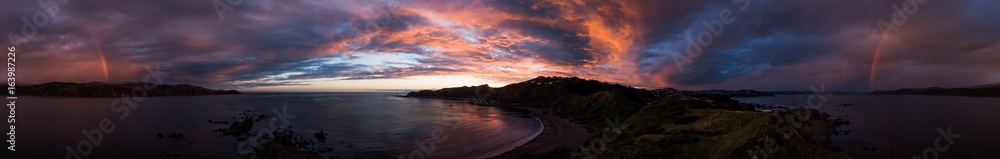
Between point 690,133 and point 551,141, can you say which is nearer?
point 690,133

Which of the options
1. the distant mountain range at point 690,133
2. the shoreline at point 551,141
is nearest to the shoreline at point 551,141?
the shoreline at point 551,141

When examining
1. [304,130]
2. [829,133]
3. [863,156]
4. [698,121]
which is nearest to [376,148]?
[304,130]

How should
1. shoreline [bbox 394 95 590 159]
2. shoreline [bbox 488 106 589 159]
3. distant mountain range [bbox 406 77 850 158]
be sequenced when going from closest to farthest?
1. distant mountain range [bbox 406 77 850 158]
2. shoreline [bbox 394 95 590 159]
3. shoreline [bbox 488 106 589 159]

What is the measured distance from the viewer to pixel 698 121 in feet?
119

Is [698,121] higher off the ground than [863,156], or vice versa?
[698,121]

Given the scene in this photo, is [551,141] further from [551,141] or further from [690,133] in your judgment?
[690,133]

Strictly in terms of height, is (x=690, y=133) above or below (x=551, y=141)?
above

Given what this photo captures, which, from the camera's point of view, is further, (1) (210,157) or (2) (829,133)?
(2) (829,133)

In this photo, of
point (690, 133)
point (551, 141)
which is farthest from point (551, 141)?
point (690, 133)

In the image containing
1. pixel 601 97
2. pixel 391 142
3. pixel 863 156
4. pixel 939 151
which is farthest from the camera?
pixel 601 97

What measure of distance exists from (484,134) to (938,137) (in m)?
57.6

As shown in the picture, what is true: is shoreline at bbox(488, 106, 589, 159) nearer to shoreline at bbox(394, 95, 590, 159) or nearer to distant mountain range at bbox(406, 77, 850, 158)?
shoreline at bbox(394, 95, 590, 159)

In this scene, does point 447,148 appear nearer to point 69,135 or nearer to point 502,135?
point 502,135

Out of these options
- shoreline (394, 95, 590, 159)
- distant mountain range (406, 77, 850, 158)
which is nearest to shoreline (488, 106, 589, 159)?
shoreline (394, 95, 590, 159)
